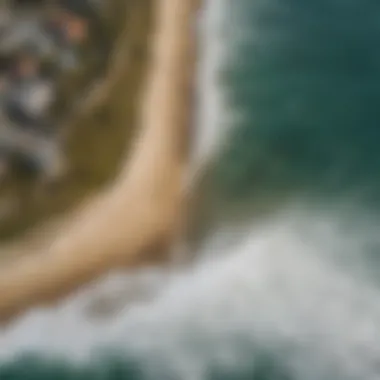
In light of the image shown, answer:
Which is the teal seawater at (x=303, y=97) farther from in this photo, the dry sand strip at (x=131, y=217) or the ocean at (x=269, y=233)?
the dry sand strip at (x=131, y=217)

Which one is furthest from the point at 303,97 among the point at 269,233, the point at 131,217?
the point at 131,217

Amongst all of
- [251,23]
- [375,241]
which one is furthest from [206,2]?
[375,241]

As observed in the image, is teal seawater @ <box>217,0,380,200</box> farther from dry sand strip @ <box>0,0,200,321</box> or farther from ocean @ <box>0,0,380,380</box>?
dry sand strip @ <box>0,0,200,321</box>

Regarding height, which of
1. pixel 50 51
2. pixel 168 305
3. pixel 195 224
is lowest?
pixel 168 305

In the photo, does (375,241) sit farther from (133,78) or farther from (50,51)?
(50,51)

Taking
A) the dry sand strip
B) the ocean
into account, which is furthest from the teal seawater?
the dry sand strip
